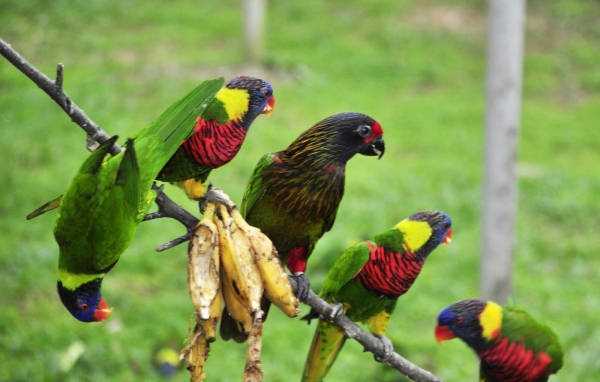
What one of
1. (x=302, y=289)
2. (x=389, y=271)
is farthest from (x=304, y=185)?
(x=389, y=271)

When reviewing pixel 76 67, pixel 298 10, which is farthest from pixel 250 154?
pixel 298 10

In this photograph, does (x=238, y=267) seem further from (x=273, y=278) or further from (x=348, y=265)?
(x=348, y=265)

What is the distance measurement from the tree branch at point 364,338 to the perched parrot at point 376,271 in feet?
0.40

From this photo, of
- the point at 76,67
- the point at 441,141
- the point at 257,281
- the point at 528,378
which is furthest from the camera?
the point at 76,67

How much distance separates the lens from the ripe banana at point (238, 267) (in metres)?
1.43

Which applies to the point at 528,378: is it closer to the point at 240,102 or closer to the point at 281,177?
the point at 281,177

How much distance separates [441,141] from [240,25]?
3.64 meters

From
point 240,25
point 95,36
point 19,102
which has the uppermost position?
point 240,25

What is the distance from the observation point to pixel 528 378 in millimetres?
1973

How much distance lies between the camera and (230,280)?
1476 mm

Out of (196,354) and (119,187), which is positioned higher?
(119,187)

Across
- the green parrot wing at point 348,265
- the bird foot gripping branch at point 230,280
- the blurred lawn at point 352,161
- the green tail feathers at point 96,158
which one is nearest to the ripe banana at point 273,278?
the bird foot gripping branch at point 230,280

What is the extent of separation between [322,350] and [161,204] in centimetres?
72

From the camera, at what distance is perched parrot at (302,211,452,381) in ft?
6.36
